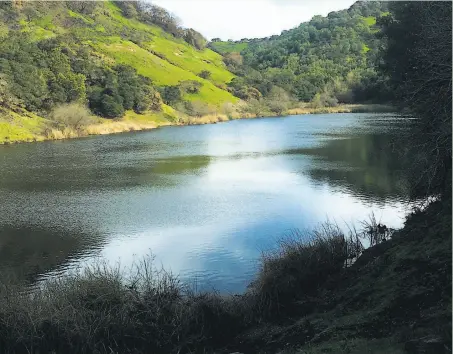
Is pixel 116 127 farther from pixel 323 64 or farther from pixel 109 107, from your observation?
pixel 323 64

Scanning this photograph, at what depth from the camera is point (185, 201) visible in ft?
86.3

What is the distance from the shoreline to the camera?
5919 centimetres

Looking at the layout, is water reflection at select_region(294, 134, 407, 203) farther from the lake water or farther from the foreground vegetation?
the foreground vegetation

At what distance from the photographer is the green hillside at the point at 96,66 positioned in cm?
6262

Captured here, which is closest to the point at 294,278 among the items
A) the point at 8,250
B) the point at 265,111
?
the point at 8,250

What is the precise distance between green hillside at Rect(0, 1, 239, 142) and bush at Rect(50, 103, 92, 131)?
0.94 metres

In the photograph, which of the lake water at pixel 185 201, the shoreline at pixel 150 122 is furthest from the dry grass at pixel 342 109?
the lake water at pixel 185 201

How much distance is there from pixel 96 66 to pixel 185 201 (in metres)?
61.0

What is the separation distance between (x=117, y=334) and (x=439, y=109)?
1047 centimetres

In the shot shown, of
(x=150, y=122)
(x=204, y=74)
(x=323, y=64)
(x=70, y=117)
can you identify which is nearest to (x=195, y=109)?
(x=150, y=122)

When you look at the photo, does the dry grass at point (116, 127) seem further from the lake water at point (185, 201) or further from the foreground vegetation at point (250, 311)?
the foreground vegetation at point (250, 311)

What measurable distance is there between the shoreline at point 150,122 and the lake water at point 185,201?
10484mm

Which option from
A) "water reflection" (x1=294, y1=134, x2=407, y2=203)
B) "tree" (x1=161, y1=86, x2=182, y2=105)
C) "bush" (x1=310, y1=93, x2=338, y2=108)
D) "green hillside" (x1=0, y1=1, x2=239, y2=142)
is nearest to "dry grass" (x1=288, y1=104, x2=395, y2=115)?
"bush" (x1=310, y1=93, x2=338, y2=108)

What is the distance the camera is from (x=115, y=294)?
11.4 meters
